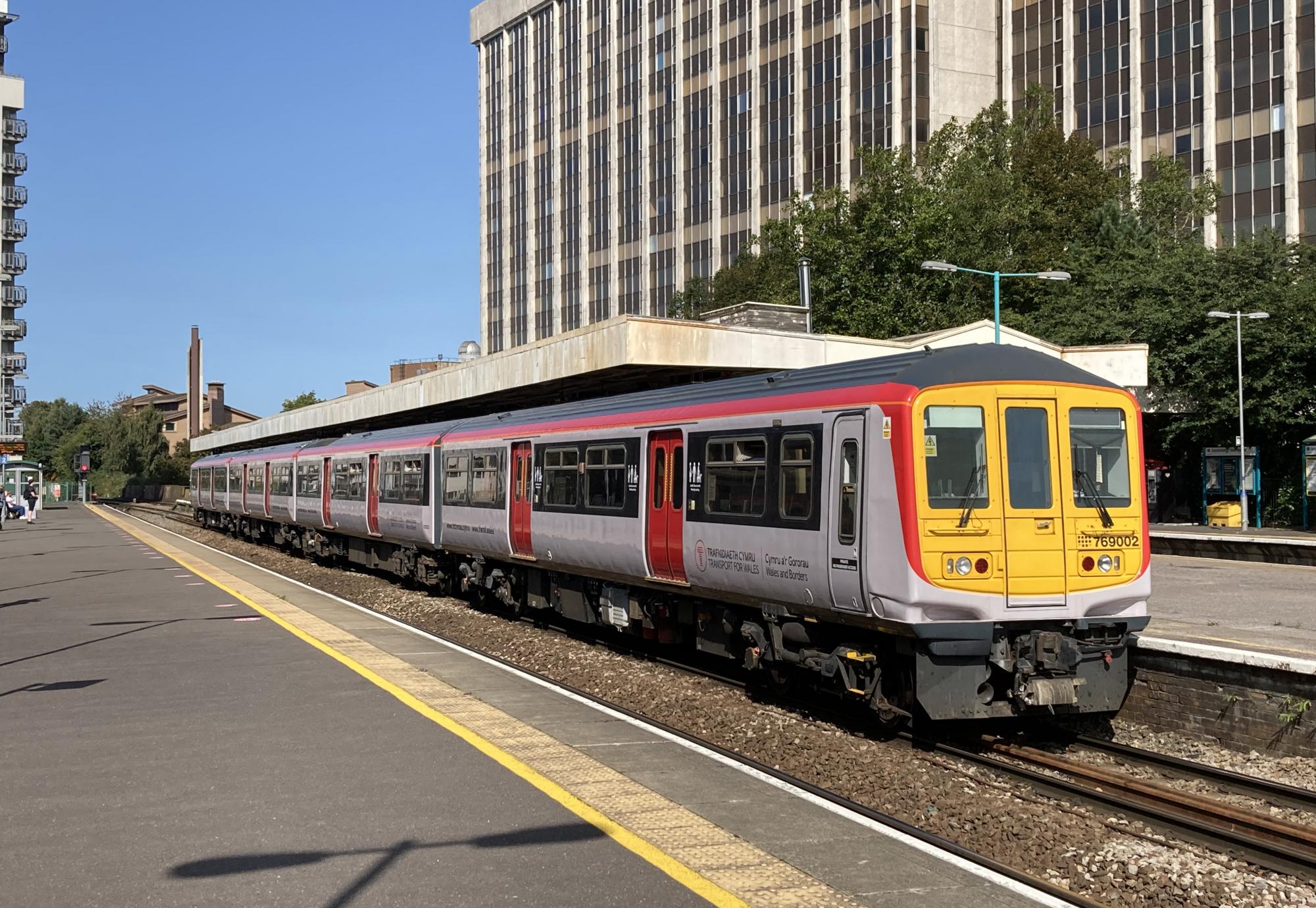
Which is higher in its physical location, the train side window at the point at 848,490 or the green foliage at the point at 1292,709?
the train side window at the point at 848,490

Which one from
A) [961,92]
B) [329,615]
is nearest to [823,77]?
A: [961,92]

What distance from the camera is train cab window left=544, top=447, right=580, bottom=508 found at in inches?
645

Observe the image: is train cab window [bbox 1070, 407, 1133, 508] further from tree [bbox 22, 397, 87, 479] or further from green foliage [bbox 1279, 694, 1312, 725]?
tree [bbox 22, 397, 87, 479]

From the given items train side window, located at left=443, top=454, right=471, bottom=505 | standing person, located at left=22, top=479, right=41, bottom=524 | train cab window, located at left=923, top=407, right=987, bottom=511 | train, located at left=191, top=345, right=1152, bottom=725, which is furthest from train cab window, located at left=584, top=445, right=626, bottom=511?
standing person, located at left=22, top=479, right=41, bottom=524

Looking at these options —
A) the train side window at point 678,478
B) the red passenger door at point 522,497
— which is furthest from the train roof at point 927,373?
the red passenger door at point 522,497

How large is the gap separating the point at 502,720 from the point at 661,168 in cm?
8264

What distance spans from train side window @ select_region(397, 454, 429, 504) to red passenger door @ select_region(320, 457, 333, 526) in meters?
6.33

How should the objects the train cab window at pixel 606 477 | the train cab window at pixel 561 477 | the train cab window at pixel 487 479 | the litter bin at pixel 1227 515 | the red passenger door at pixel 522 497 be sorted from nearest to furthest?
the train cab window at pixel 606 477 → the train cab window at pixel 561 477 → the red passenger door at pixel 522 497 → the train cab window at pixel 487 479 → the litter bin at pixel 1227 515

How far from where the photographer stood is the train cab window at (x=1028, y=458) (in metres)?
10.1

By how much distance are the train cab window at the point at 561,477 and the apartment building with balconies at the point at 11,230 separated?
273 ft

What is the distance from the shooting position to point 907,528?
31.9 ft

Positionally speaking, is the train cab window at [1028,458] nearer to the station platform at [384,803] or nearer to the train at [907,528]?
the train at [907,528]

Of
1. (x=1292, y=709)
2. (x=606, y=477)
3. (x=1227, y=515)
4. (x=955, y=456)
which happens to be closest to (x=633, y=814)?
(x=955, y=456)

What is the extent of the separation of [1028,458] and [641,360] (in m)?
12.1
